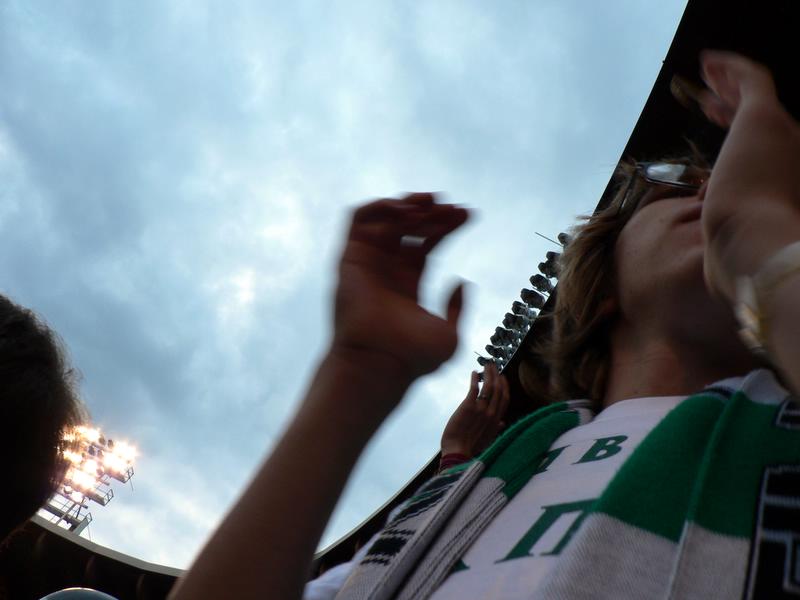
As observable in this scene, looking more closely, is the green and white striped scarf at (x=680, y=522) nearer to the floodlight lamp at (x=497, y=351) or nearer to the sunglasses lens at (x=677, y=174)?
the sunglasses lens at (x=677, y=174)

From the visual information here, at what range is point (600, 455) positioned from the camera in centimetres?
134

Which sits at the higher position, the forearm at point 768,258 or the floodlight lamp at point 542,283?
the forearm at point 768,258

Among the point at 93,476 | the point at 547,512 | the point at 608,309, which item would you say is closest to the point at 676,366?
the point at 608,309

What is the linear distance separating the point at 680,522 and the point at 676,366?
79cm

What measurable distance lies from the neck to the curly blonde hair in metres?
0.33

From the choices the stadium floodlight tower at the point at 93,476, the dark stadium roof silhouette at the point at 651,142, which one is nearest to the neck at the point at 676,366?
the dark stadium roof silhouette at the point at 651,142

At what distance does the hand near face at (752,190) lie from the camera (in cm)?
77

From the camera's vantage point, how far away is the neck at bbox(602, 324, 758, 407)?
5.28 feet

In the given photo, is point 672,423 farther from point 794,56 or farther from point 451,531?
point 794,56

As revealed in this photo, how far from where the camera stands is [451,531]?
129cm

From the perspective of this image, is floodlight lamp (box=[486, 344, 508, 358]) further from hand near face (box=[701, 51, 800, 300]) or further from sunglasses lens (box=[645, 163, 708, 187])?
hand near face (box=[701, 51, 800, 300])

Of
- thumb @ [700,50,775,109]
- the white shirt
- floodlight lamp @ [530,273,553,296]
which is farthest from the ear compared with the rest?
floodlight lamp @ [530,273,553,296]

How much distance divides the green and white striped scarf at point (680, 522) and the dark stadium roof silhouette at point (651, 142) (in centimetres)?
157

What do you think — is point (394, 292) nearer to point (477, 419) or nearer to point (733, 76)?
point (733, 76)
